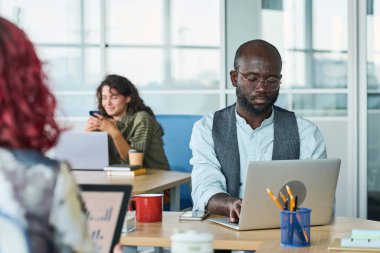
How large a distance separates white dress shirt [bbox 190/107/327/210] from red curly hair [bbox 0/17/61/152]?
173cm

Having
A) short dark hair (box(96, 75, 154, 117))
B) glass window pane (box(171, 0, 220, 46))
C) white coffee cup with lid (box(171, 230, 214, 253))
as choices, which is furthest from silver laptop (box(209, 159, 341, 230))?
glass window pane (box(171, 0, 220, 46))

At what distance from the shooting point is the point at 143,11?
19.7ft

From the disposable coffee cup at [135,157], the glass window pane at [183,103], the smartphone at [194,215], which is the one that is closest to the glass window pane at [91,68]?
the glass window pane at [183,103]

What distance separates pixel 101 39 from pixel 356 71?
6.54ft

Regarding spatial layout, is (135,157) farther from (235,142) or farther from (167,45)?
(167,45)

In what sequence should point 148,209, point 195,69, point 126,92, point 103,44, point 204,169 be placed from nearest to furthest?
point 148,209, point 204,169, point 126,92, point 195,69, point 103,44

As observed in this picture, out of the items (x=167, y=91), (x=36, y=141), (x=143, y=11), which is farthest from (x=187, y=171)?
(x=36, y=141)

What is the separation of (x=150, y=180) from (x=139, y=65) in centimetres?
231

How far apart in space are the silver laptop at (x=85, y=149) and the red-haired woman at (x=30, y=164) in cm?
291

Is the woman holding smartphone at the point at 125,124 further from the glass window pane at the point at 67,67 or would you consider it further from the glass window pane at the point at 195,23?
the glass window pane at the point at 67,67

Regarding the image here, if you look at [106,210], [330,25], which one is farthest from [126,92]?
[106,210]

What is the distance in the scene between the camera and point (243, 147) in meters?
2.95

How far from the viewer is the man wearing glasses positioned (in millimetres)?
2867

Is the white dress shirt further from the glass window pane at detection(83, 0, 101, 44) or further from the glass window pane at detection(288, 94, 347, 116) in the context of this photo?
the glass window pane at detection(83, 0, 101, 44)
